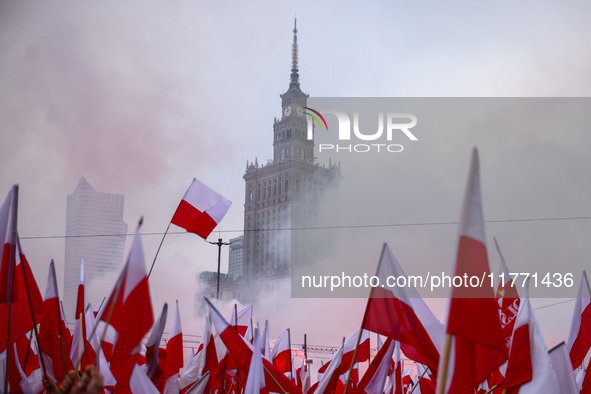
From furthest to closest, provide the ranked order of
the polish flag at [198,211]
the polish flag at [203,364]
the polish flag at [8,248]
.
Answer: the polish flag at [198,211]
the polish flag at [203,364]
the polish flag at [8,248]

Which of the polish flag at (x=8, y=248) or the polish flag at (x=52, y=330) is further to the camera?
the polish flag at (x=52, y=330)

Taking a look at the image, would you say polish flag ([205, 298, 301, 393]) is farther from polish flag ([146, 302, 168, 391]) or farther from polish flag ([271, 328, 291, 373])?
polish flag ([271, 328, 291, 373])

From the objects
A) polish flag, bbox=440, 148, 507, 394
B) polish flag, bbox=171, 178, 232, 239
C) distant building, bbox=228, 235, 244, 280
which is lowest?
polish flag, bbox=440, 148, 507, 394

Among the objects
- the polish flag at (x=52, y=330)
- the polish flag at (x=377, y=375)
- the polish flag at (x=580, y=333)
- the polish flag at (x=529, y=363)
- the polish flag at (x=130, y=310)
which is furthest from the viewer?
the polish flag at (x=580, y=333)

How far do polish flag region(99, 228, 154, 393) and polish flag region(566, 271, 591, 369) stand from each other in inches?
225

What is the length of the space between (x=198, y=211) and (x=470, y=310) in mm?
7840

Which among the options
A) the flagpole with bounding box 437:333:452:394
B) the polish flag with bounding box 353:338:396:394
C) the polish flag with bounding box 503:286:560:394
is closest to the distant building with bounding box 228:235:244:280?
the polish flag with bounding box 353:338:396:394

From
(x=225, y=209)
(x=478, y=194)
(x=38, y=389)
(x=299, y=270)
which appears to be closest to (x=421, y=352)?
(x=478, y=194)

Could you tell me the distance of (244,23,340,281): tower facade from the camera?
70562 mm

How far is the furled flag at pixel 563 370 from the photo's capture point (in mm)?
6199

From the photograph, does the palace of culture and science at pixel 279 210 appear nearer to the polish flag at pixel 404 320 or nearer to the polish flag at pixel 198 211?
the polish flag at pixel 198 211

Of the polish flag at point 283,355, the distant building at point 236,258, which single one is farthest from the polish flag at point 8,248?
the distant building at point 236,258

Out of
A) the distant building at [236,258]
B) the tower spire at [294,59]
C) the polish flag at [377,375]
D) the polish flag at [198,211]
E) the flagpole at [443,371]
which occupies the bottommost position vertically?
the polish flag at [377,375]

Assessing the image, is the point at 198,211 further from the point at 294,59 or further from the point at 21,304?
the point at 294,59
